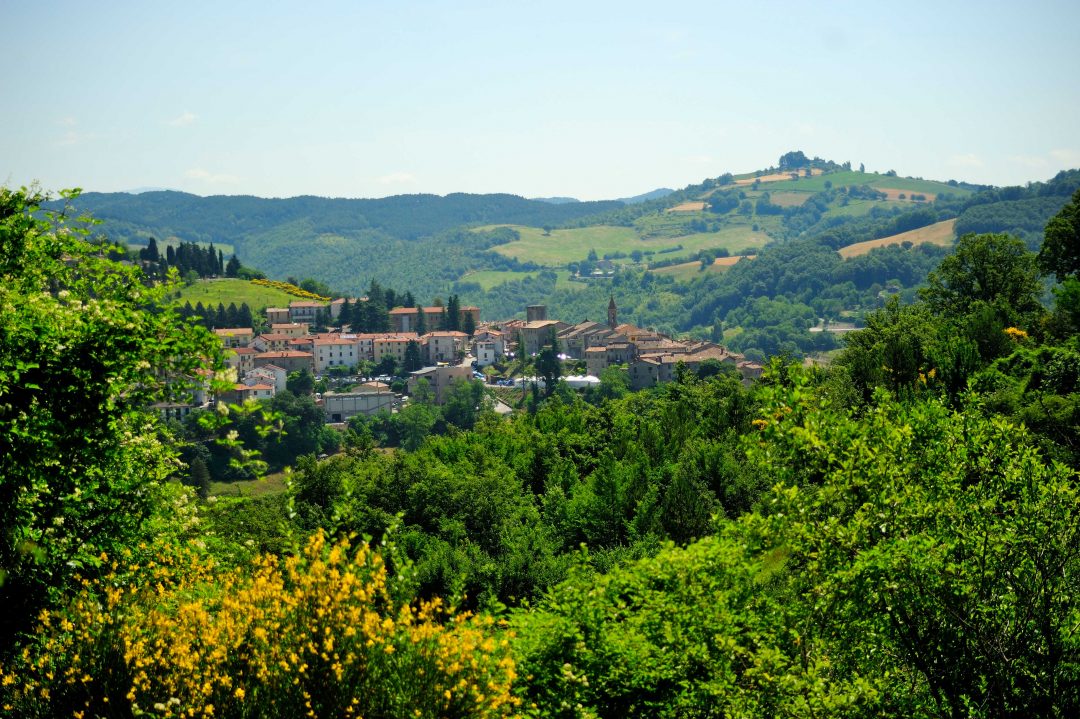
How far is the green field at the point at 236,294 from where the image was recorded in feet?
425

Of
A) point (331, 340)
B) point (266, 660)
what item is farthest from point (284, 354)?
point (266, 660)

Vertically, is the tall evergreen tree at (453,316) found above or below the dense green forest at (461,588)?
below

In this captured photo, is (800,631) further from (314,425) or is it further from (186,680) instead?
(314,425)

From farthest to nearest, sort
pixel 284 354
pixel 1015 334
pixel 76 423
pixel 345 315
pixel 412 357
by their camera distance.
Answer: pixel 345 315 < pixel 412 357 < pixel 284 354 < pixel 1015 334 < pixel 76 423

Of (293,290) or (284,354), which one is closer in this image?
(284,354)

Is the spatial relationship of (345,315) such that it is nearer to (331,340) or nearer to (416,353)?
(331,340)

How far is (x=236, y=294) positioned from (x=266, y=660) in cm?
13483

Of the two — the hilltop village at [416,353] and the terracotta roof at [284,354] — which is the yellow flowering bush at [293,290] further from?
the terracotta roof at [284,354]

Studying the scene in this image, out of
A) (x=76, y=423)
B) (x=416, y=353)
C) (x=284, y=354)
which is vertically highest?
(x=76, y=423)

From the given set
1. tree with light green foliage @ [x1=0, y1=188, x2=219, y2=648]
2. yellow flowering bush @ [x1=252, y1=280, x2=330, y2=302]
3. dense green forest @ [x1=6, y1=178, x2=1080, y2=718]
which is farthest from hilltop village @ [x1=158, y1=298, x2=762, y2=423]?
tree with light green foliage @ [x1=0, y1=188, x2=219, y2=648]

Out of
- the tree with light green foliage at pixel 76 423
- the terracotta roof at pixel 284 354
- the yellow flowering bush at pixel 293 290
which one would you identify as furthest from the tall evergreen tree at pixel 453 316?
the tree with light green foliage at pixel 76 423

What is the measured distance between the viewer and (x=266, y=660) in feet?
28.3

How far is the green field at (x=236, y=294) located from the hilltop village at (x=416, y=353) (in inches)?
136

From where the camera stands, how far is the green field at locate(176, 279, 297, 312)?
129500mm
